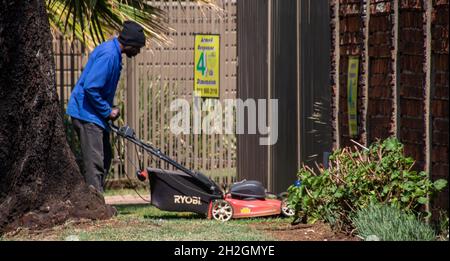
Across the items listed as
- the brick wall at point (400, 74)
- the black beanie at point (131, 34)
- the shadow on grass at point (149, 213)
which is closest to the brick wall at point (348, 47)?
the brick wall at point (400, 74)

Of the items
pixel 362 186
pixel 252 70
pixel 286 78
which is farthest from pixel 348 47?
pixel 252 70

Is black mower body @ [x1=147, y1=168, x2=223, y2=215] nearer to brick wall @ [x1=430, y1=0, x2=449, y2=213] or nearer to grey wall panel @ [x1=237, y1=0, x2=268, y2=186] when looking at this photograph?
grey wall panel @ [x1=237, y1=0, x2=268, y2=186]

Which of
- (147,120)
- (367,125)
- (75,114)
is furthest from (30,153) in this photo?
(147,120)

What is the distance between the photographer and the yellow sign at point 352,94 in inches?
386

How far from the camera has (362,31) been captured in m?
9.66

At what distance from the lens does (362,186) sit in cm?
853

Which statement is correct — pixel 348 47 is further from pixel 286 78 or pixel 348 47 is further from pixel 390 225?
pixel 390 225

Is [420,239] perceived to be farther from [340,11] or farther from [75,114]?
[75,114]

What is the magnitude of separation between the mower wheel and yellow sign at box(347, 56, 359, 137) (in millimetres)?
1441

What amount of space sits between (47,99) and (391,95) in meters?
2.70

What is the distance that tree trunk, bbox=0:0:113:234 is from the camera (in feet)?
29.2

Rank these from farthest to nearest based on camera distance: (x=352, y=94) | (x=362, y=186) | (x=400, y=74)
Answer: (x=352, y=94) < (x=400, y=74) < (x=362, y=186)

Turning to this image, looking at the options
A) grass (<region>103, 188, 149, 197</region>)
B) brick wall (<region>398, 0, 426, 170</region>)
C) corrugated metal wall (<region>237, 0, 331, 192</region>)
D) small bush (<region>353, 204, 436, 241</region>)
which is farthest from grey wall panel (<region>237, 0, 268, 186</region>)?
small bush (<region>353, 204, 436, 241</region>)

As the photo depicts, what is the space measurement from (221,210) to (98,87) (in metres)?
1.60
